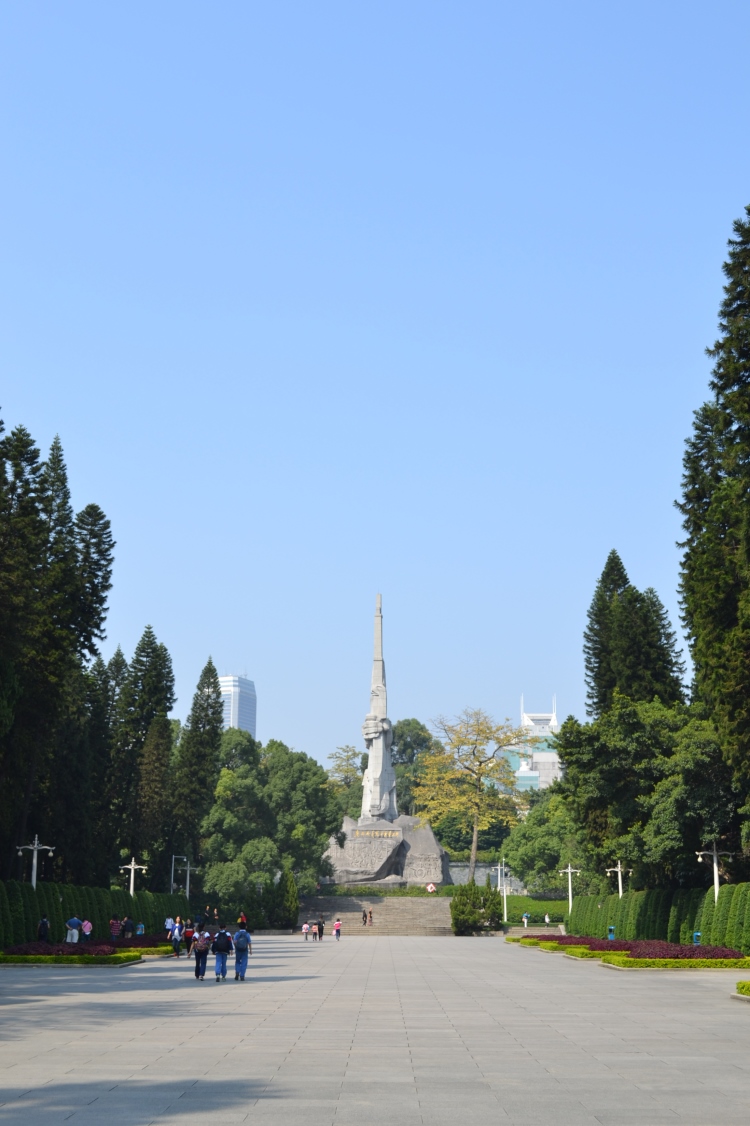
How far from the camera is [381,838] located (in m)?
72.6

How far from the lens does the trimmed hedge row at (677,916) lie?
2992cm

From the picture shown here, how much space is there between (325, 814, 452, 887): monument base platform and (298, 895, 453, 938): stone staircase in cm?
385

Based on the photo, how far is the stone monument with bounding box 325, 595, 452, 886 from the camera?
2820 inches

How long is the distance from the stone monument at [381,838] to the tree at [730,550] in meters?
44.0

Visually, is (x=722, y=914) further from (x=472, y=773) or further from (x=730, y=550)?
(x=472, y=773)

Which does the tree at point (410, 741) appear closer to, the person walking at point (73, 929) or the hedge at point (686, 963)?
the person walking at point (73, 929)

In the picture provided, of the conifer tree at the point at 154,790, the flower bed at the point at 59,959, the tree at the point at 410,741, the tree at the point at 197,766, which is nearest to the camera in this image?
the flower bed at the point at 59,959

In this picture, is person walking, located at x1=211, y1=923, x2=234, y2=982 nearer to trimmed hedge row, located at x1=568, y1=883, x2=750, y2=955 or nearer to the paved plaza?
the paved plaza

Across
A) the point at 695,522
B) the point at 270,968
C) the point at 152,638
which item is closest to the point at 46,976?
the point at 270,968

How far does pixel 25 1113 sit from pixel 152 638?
53931 millimetres

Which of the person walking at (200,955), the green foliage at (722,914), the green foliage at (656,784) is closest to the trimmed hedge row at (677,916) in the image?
the green foliage at (722,914)

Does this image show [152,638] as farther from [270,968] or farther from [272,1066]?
[272,1066]

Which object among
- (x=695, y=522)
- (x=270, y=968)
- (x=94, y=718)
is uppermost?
(x=695, y=522)

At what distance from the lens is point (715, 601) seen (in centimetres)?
2772
